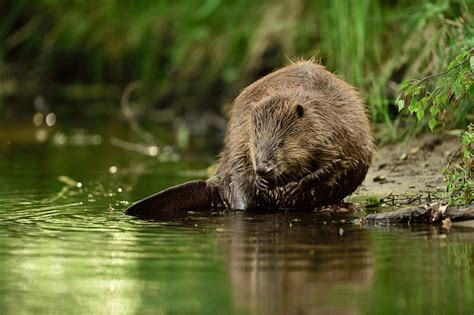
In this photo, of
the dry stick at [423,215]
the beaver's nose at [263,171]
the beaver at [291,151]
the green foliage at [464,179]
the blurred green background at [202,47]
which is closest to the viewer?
the dry stick at [423,215]

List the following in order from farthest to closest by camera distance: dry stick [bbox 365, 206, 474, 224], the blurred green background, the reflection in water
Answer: the blurred green background → dry stick [bbox 365, 206, 474, 224] → the reflection in water

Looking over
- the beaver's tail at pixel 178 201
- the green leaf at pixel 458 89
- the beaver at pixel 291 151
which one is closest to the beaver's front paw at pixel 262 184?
the beaver at pixel 291 151

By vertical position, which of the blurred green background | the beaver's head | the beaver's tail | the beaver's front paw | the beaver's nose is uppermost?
the blurred green background

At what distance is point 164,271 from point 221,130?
7107 millimetres

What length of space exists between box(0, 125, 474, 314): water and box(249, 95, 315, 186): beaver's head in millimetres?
236

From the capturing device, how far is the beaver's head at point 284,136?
5.24m

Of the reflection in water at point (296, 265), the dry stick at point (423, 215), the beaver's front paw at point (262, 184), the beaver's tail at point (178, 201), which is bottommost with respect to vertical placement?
the reflection in water at point (296, 265)

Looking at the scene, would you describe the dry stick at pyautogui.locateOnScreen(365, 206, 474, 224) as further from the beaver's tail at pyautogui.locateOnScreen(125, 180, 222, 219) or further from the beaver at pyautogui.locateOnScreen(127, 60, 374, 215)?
the beaver's tail at pyautogui.locateOnScreen(125, 180, 222, 219)

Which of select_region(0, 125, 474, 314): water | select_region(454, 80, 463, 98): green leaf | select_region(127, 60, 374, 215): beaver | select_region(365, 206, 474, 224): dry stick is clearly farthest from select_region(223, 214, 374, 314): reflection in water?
select_region(454, 80, 463, 98): green leaf

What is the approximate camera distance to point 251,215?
5289mm

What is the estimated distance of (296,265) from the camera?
3.79 metres

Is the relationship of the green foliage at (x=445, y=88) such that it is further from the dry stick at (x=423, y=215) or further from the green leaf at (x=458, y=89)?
the dry stick at (x=423, y=215)

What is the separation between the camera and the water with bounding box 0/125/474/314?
319cm

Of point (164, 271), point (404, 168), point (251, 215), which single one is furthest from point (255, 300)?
point (404, 168)
